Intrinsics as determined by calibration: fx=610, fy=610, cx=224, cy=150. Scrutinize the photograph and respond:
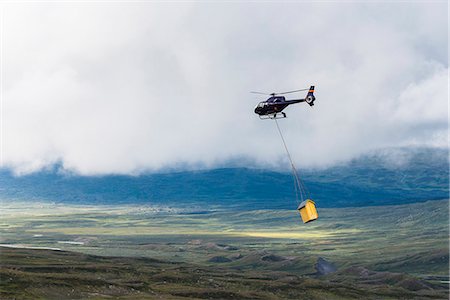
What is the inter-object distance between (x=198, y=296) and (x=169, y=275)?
30.7 meters

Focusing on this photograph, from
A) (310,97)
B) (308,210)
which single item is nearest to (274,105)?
(310,97)

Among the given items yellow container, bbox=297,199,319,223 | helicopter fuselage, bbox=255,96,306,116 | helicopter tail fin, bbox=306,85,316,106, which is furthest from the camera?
helicopter fuselage, bbox=255,96,306,116

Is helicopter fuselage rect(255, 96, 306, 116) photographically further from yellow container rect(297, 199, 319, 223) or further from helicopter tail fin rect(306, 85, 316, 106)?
yellow container rect(297, 199, 319, 223)

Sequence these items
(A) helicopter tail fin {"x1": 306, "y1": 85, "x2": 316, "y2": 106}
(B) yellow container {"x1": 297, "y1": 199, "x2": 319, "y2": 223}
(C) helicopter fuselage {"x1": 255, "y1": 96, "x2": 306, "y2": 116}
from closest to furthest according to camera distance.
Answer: (B) yellow container {"x1": 297, "y1": 199, "x2": 319, "y2": 223}, (A) helicopter tail fin {"x1": 306, "y1": 85, "x2": 316, "y2": 106}, (C) helicopter fuselage {"x1": 255, "y1": 96, "x2": 306, "y2": 116}

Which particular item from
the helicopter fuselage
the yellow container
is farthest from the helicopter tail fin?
the yellow container

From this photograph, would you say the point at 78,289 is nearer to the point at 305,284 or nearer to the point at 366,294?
the point at 305,284

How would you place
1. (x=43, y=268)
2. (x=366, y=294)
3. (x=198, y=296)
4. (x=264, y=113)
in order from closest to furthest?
(x=264, y=113) < (x=198, y=296) < (x=43, y=268) < (x=366, y=294)

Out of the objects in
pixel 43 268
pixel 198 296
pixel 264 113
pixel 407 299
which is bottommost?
pixel 407 299

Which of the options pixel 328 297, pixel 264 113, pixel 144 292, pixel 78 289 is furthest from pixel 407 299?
pixel 264 113

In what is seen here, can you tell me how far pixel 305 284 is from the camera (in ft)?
601

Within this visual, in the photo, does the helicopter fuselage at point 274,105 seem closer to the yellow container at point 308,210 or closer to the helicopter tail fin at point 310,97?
the helicopter tail fin at point 310,97

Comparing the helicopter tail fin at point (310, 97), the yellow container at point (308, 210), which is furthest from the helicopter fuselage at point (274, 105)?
the yellow container at point (308, 210)

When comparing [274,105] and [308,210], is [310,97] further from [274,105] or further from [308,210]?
[308,210]

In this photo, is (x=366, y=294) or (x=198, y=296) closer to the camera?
(x=198, y=296)
